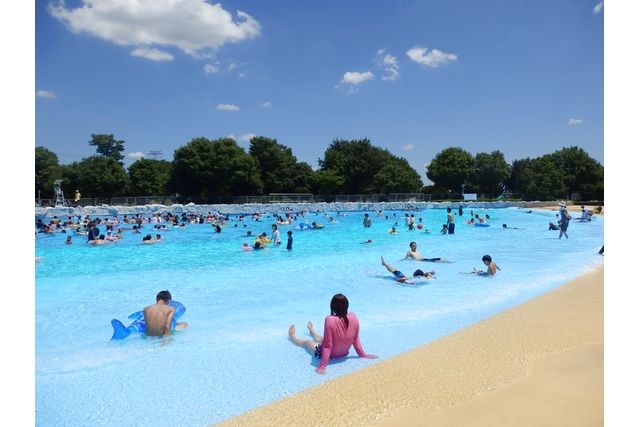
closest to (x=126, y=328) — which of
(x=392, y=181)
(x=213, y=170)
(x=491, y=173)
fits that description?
(x=213, y=170)

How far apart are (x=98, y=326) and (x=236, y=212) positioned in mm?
34356

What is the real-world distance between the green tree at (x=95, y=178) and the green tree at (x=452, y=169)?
44.5 metres

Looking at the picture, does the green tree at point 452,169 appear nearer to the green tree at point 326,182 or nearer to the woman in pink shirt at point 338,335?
the green tree at point 326,182

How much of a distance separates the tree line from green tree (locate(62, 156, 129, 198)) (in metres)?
0.10

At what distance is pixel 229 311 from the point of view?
300 inches

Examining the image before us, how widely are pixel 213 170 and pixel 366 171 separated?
2103 centimetres

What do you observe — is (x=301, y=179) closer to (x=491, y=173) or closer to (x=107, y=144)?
(x=491, y=173)

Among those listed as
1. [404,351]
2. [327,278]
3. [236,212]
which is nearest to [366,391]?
[404,351]

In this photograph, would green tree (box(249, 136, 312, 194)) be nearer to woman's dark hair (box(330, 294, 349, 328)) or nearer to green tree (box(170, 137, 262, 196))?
green tree (box(170, 137, 262, 196))

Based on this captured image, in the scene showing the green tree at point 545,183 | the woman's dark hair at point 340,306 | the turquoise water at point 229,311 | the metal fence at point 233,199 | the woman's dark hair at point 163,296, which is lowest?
the turquoise water at point 229,311

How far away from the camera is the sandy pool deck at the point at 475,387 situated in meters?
3.35

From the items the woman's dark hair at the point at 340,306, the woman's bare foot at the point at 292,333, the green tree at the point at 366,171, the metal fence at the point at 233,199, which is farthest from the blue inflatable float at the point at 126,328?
the green tree at the point at 366,171

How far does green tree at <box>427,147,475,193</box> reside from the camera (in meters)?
64.6
